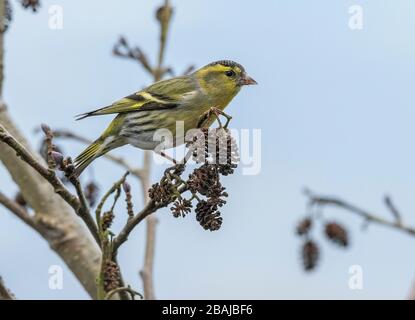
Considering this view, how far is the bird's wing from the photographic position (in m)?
4.25

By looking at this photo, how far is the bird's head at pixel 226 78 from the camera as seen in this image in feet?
14.4

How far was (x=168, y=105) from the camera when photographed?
4.32 metres

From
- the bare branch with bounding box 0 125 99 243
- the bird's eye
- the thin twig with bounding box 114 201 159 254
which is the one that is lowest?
the thin twig with bounding box 114 201 159 254

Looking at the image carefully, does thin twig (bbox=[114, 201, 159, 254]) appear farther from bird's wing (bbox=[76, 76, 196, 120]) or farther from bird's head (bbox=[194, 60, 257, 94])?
bird's head (bbox=[194, 60, 257, 94])

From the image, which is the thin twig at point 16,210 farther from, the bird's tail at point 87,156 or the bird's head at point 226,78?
the bird's head at point 226,78

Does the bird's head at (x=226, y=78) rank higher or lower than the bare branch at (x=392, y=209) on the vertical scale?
higher

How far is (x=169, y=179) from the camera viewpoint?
252 centimetres

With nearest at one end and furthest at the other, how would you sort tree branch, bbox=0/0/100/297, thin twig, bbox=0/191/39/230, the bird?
1. thin twig, bbox=0/191/39/230
2. tree branch, bbox=0/0/100/297
3. the bird

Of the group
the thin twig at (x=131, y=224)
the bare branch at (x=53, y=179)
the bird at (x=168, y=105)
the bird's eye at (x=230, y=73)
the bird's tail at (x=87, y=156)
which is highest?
the bird's eye at (x=230, y=73)

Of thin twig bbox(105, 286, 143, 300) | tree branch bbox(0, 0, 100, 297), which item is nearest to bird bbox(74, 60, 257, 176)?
tree branch bbox(0, 0, 100, 297)

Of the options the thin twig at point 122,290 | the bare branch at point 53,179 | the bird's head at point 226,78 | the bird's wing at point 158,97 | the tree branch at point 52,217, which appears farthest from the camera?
the bird's head at point 226,78

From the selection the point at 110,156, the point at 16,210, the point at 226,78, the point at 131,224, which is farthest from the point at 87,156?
the point at 131,224

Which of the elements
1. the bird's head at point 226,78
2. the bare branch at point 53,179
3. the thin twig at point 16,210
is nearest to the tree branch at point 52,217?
the thin twig at point 16,210
